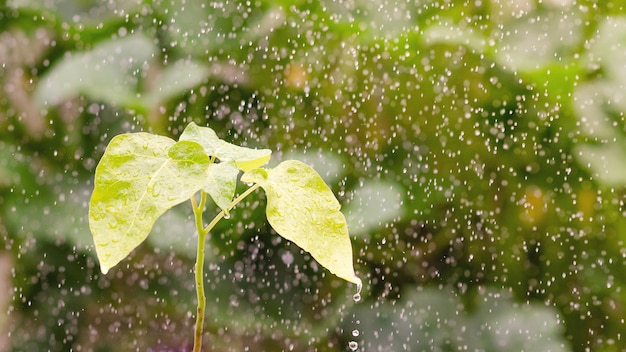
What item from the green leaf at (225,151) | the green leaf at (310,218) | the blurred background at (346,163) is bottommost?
the blurred background at (346,163)

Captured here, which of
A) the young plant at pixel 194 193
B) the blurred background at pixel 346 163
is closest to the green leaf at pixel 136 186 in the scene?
the young plant at pixel 194 193

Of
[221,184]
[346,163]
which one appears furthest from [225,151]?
[346,163]

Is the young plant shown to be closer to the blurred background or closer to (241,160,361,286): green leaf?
(241,160,361,286): green leaf

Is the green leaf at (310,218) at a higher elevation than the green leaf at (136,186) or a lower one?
lower

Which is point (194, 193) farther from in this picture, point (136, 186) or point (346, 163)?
point (346, 163)

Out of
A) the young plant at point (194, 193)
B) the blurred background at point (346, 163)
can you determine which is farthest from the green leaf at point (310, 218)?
the blurred background at point (346, 163)

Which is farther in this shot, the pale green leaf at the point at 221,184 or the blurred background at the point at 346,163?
the blurred background at the point at 346,163

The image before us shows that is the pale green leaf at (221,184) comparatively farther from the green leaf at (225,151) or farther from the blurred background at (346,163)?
the blurred background at (346,163)

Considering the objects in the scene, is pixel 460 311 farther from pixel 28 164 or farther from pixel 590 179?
pixel 28 164
